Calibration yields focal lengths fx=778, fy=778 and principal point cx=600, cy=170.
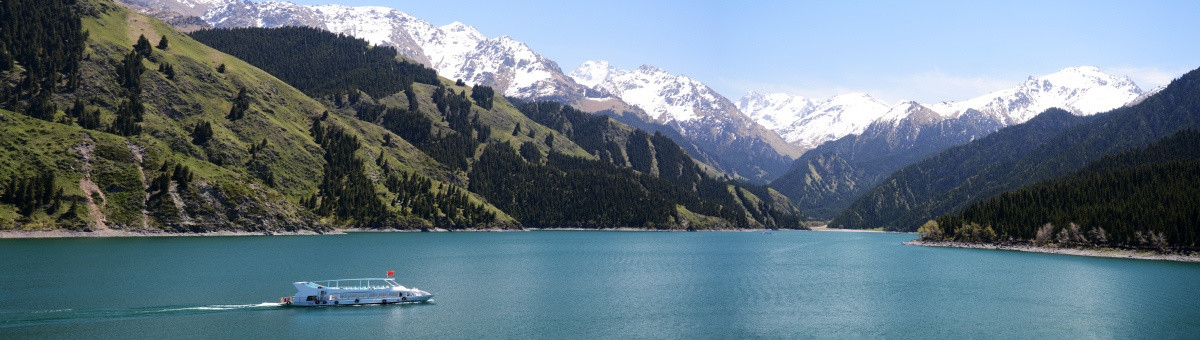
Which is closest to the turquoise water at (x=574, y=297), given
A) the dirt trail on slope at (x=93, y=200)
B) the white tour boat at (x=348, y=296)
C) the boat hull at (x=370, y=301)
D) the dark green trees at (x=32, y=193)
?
the boat hull at (x=370, y=301)

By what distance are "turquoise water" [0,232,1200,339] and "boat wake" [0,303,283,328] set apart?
214 millimetres

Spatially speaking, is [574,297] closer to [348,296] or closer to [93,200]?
[348,296]

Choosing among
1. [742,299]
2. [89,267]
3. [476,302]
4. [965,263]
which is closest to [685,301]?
[742,299]

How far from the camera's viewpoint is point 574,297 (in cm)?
10594

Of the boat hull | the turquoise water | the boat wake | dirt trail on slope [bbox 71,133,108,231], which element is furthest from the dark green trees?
the boat hull

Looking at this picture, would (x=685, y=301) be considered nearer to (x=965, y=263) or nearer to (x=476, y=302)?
(x=476, y=302)

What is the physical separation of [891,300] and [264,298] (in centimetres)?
8311

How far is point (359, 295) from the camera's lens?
9575cm

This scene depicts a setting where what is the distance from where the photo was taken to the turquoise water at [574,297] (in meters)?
79.8

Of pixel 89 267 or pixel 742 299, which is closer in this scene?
pixel 742 299

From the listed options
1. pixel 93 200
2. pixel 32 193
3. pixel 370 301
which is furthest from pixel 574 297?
pixel 93 200

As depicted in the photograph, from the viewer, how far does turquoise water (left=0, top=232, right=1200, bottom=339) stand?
7981cm

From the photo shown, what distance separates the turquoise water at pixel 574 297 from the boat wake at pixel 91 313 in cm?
21

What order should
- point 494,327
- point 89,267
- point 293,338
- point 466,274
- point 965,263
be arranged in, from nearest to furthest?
point 293,338 → point 494,327 → point 89,267 → point 466,274 → point 965,263
